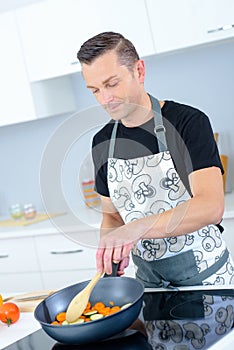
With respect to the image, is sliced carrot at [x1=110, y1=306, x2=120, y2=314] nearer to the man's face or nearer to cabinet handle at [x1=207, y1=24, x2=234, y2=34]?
the man's face

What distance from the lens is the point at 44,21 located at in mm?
3539

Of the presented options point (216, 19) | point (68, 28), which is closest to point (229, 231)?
point (216, 19)

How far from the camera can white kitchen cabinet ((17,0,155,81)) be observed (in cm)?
328

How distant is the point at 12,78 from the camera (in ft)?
12.3

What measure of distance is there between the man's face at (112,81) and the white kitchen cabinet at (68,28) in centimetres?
137

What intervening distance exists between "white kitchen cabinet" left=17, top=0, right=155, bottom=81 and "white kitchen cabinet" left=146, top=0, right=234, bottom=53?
0.06m

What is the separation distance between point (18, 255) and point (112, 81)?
80.7 inches

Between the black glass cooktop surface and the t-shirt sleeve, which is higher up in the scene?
the t-shirt sleeve

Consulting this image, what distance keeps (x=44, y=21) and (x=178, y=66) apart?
2.49ft

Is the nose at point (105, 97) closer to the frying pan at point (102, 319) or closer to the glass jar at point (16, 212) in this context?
the frying pan at point (102, 319)

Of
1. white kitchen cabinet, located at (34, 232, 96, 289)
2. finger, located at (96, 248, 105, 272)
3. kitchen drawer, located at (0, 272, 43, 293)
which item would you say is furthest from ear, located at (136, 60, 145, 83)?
kitchen drawer, located at (0, 272, 43, 293)

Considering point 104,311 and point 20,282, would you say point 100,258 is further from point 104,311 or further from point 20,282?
point 20,282

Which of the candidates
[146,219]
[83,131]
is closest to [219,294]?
[146,219]

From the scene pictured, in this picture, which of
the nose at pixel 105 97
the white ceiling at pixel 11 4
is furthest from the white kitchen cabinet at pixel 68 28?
the nose at pixel 105 97
